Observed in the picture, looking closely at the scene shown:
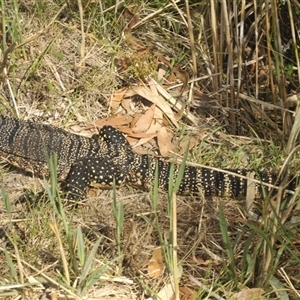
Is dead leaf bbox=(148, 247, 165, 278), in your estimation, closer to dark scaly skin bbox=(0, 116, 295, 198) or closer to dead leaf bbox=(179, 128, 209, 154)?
dark scaly skin bbox=(0, 116, 295, 198)

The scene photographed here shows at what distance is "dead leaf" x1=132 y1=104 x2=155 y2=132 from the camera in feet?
15.8

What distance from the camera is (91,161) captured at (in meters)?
4.54

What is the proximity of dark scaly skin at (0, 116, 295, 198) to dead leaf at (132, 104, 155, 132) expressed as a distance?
0.51 ft

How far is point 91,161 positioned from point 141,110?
2.26 ft

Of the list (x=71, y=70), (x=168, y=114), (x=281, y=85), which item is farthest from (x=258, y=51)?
(x=71, y=70)

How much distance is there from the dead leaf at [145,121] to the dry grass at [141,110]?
118mm

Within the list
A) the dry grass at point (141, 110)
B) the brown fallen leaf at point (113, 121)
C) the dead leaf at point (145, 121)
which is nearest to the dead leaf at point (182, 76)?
the dry grass at point (141, 110)

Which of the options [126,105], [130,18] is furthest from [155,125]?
[130,18]

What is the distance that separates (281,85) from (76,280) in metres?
2.06

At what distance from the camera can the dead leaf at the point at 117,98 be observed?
4.90 meters

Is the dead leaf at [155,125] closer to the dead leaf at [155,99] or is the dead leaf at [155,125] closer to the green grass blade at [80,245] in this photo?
the dead leaf at [155,99]

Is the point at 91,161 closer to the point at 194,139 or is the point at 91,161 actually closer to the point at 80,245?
the point at 194,139

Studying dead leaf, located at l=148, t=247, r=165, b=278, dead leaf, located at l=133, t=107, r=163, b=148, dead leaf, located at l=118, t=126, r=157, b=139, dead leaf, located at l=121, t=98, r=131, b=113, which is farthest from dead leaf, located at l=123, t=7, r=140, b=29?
dead leaf, located at l=148, t=247, r=165, b=278

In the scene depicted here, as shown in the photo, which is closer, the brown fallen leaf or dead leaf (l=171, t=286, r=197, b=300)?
dead leaf (l=171, t=286, r=197, b=300)
